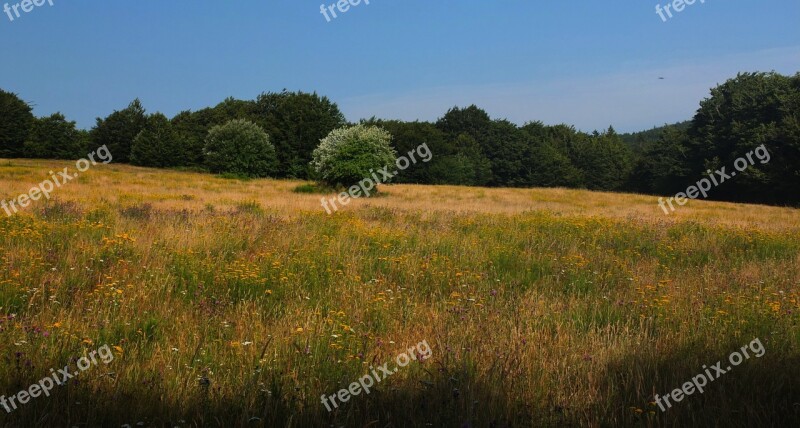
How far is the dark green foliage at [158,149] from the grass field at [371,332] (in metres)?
71.5

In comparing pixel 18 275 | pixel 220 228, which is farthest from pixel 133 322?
pixel 220 228

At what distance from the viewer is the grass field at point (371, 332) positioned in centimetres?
313

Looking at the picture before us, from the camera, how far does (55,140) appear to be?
251 feet

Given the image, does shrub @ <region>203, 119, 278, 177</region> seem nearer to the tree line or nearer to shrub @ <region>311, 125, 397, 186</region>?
the tree line

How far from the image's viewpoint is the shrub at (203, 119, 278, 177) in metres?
53.8

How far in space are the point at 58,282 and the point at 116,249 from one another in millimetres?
1899

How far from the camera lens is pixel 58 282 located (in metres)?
5.52

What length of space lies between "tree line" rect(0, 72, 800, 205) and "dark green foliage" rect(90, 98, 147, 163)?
0.17 m
